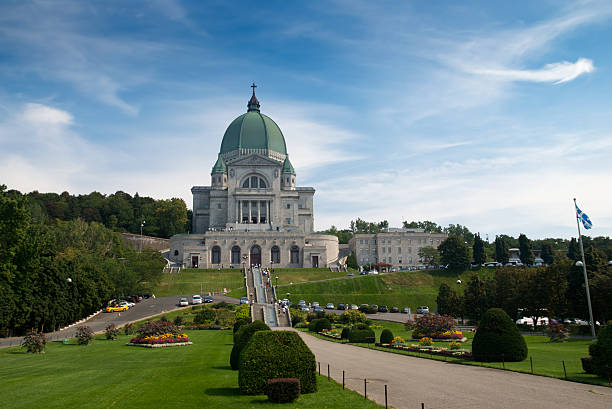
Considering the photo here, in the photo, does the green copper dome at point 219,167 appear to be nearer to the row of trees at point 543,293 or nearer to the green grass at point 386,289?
the green grass at point 386,289

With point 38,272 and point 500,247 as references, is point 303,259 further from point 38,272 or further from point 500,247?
point 38,272

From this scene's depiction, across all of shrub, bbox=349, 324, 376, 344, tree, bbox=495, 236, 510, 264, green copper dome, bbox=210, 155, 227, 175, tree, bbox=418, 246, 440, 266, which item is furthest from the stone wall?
shrub, bbox=349, 324, 376, 344

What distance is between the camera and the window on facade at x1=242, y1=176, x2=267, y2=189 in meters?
110

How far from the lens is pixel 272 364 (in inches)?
620

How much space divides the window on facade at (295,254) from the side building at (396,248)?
776 inches

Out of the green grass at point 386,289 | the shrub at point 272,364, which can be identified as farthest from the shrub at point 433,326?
the green grass at point 386,289

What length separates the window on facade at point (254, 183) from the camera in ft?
362

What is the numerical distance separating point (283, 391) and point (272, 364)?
4.08 feet

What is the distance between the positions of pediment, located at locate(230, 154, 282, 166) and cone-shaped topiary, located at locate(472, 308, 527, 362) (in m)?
88.3

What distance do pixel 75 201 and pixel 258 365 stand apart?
135913 millimetres

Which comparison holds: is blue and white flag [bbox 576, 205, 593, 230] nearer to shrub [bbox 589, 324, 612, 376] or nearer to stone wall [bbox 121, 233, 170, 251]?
shrub [bbox 589, 324, 612, 376]

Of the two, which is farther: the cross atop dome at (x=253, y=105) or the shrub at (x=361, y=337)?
the cross atop dome at (x=253, y=105)

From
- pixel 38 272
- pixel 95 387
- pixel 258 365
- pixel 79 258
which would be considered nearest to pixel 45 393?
pixel 95 387

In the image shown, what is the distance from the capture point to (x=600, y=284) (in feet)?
130
